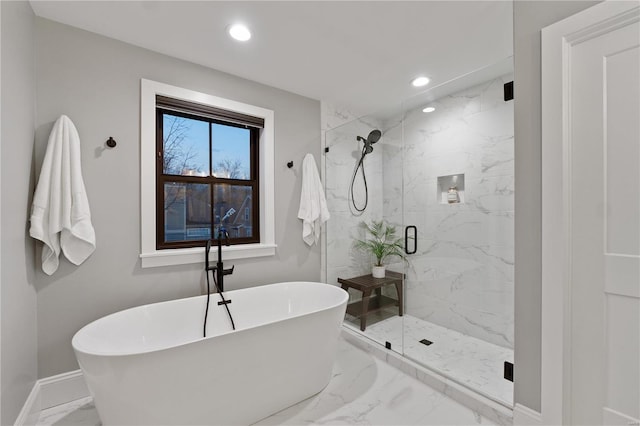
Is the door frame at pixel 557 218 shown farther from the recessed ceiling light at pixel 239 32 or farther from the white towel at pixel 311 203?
the white towel at pixel 311 203

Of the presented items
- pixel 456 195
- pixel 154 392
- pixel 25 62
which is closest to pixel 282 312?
pixel 154 392

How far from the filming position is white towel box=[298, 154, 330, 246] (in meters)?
2.77

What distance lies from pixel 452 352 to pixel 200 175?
262 centimetres

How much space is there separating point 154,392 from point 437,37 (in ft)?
8.98

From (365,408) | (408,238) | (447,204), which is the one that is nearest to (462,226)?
(447,204)

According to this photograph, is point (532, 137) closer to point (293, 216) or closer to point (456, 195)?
point (456, 195)

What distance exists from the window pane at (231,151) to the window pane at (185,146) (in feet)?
0.26

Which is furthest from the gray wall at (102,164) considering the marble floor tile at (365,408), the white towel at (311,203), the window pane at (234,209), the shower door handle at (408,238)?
the shower door handle at (408,238)

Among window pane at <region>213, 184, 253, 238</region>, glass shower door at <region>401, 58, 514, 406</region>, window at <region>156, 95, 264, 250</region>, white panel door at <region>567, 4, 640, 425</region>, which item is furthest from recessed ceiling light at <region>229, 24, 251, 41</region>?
white panel door at <region>567, 4, 640, 425</region>

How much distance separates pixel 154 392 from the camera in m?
1.31

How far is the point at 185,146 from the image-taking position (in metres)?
2.36

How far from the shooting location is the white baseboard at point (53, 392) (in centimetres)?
158

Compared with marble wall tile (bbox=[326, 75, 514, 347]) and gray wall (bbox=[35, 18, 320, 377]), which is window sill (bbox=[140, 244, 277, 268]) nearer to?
gray wall (bbox=[35, 18, 320, 377])

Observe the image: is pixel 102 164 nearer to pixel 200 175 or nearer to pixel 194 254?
pixel 200 175
